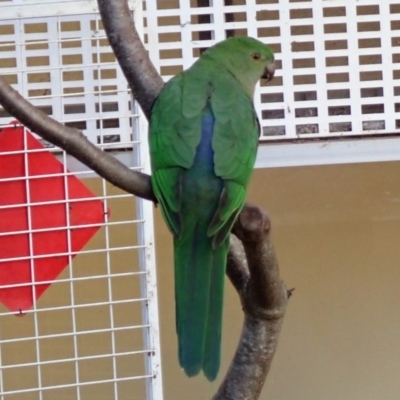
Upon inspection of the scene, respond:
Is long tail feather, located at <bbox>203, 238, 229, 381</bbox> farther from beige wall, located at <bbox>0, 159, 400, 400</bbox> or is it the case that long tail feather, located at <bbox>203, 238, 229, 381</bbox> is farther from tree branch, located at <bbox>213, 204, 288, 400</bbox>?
beige wall, located at <bbox>0, 159, 400, 400</bbox>

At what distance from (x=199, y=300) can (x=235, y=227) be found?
10 centimetres

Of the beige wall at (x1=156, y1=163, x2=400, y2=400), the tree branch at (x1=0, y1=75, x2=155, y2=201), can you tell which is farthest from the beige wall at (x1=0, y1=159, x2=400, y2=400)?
the tree branch at (x1=0, y1=75, x2=155, y2=201)

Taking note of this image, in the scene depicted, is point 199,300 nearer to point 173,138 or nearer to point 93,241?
point 173,138

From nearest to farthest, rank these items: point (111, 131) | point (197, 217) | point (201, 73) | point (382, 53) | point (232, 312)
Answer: point (197, 217)
point (201, 73)
point (111, 131)
point (382, 53)
point (232, 312)

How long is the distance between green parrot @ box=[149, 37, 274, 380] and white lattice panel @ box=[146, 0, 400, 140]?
34cm

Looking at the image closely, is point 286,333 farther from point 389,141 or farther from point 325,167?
point 389,141

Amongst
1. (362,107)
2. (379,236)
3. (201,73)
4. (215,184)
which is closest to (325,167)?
(379,236)

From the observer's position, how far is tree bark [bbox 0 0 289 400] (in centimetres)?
93

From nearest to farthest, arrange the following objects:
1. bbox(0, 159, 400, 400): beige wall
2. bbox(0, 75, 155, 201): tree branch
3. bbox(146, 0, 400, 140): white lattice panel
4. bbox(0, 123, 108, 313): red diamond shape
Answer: bbox(0, 75, 155, 201): tree branch, bbox(0, 123, 108, 313): red diamond shape, bbox(146, 0, 400, 140): white lattice panel, bbox(0, 159, 400, 400): beige wall

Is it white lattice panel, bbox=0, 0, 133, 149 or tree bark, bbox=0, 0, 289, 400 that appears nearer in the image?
tree bark, bbox=0, 0, 289, 400

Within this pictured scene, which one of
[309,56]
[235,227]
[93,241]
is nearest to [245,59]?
[309,56]

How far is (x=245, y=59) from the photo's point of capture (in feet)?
4.76

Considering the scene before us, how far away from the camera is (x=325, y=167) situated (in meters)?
2.00

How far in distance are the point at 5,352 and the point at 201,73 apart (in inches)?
33.4
